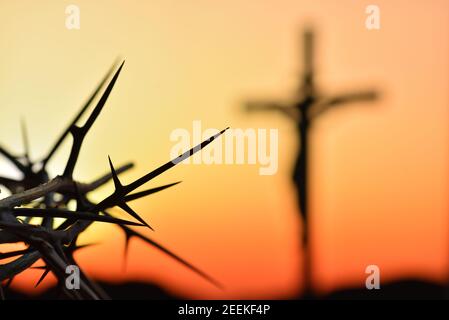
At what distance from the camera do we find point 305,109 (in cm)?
1040

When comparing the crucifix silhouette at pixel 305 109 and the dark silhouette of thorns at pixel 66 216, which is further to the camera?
the crucifix silhouette at pixel 305 109

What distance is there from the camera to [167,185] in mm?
1667

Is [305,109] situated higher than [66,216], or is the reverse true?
[66,216]

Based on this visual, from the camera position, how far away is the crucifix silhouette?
34.0ft

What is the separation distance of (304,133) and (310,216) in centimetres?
119

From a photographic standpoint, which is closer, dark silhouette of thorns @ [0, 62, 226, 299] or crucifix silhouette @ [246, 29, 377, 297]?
dark silhouette of thorns @ [0, 62, 226, 299]

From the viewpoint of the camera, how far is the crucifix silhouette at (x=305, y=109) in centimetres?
1036

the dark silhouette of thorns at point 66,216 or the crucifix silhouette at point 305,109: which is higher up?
the dark silhouette of thorns at point 66,216

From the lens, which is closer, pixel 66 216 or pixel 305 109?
pixel 66 216

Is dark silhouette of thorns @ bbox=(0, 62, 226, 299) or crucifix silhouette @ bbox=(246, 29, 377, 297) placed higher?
dark silhouette of thorns @ bbox=(0, 62, 226, 299)
